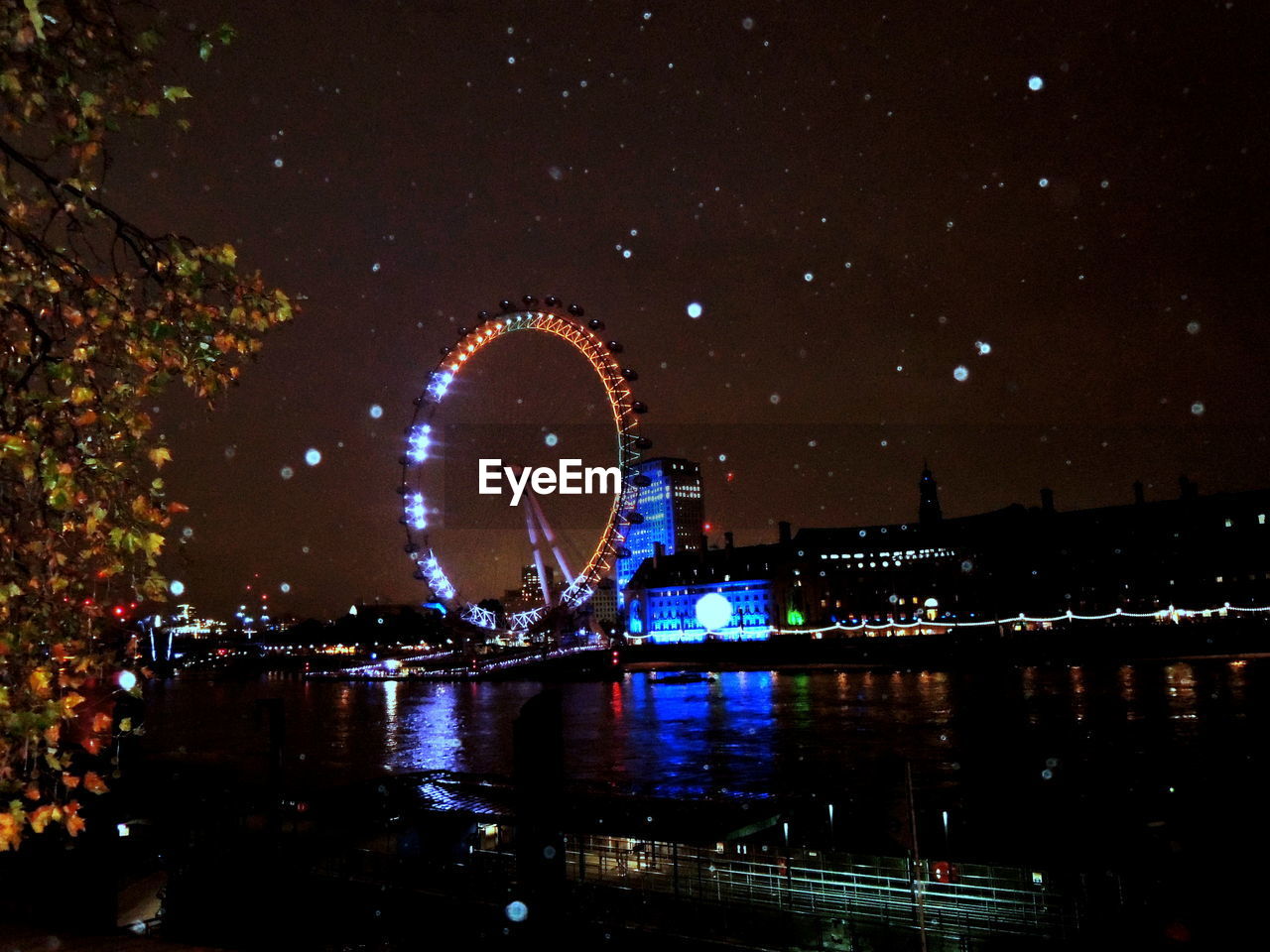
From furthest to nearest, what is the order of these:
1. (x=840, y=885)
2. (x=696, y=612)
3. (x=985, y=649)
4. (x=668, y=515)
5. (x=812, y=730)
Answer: (x=668, y=515), (x=696, y=612), (x=985, y=649), (x=812, y=730), (x=840, y=885)

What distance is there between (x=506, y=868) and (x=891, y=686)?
2716 inches

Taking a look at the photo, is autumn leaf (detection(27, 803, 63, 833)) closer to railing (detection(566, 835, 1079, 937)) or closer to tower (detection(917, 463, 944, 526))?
railing (detection(566, 835, 1079, 937))

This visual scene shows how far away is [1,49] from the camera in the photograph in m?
4.16

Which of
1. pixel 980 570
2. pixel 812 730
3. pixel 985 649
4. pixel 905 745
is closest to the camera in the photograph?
pixel 905 745

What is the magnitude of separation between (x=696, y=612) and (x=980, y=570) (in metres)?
44.3

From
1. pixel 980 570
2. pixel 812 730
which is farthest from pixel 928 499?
pixel 812 730

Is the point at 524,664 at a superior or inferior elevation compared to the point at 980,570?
inferior

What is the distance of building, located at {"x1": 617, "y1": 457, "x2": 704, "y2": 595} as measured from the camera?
17675 cm

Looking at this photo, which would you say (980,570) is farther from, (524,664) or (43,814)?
(43,814)

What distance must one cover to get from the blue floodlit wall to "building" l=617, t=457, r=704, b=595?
12183 mm

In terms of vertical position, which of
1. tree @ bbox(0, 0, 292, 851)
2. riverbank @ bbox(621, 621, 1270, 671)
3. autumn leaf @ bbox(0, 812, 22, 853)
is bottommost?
riverbank @ bbox(621, 621, 1270, 671)

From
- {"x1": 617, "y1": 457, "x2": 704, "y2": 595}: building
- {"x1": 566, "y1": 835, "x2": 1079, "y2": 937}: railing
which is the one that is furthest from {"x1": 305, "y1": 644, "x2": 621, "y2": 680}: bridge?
{"x1": 566, "y1": 835, "x2": 1079, "y2": 937}: railing

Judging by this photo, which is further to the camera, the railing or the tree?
the railing

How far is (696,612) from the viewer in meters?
157
